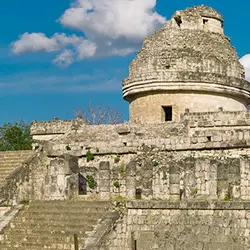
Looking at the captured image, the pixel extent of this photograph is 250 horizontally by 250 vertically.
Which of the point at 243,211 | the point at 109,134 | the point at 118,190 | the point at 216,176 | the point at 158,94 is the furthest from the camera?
the point at 158,94

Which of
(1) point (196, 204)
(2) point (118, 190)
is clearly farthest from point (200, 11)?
(1) point (196, 204)

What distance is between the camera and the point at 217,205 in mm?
12062

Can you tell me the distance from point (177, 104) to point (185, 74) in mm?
1146

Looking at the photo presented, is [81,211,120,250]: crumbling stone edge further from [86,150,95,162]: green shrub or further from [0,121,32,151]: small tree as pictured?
[0,121,32,151]: small tree

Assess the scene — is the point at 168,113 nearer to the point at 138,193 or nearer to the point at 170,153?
the point at 170,153

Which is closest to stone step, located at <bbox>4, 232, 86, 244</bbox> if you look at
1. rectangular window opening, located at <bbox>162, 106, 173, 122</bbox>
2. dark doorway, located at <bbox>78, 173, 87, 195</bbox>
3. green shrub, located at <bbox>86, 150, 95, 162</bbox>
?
dark doorway, located at <bbox>78, 173, 87, 195</bbox>

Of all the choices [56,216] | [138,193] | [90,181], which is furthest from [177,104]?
[56,216]

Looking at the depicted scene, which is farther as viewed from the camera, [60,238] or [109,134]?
[109,134]

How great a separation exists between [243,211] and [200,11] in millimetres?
12760

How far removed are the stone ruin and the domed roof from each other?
0.13ft

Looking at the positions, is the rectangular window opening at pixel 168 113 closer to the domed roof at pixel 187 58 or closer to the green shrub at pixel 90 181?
the domed roof at pixel 187 58

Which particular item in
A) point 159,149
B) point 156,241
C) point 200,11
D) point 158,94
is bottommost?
point 156,241

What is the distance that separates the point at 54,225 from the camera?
13914 millimetres

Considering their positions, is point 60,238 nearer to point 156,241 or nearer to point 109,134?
point 156,241
